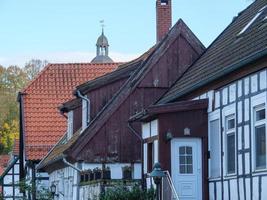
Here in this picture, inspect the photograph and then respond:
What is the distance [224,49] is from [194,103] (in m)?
2.40

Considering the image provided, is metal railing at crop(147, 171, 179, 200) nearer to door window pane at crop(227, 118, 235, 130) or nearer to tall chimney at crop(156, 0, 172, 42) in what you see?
door window pane at crop(227, 118, 235, 130)

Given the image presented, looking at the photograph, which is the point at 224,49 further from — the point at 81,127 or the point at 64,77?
the point at 64,77

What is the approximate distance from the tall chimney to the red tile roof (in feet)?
29.7

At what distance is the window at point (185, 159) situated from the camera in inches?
903

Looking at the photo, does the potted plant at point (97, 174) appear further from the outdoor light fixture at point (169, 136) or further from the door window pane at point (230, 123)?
the door window pane at point (230, 123)

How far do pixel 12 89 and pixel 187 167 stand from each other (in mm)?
66498

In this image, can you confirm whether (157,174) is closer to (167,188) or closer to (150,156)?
(167,188)

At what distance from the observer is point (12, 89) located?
87.7m

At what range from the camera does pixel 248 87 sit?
19469mm

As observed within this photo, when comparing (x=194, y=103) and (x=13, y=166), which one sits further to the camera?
(x=13, y=166)

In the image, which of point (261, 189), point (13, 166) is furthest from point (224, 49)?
point (13, 166)

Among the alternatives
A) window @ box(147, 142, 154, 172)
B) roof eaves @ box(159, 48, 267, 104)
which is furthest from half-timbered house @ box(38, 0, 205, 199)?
roof eaves @ box(159, 48, 267, 104)

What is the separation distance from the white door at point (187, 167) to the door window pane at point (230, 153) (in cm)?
193

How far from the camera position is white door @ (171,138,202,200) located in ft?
74.7
